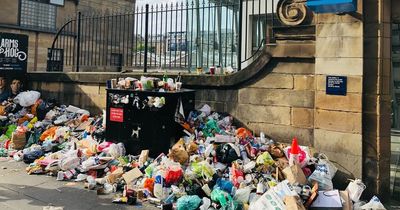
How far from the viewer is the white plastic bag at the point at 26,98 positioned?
10312mm

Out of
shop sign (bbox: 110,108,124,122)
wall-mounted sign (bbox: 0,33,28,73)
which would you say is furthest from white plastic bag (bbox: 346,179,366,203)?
wall-mounted sign (bbox: 0,33,28,73)

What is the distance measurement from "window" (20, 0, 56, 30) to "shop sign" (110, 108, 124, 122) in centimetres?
2034

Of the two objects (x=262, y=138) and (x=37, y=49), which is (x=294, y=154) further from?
(x=37, y=49)

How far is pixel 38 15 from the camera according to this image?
2512 cm

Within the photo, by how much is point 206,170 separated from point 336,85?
240 centimetres

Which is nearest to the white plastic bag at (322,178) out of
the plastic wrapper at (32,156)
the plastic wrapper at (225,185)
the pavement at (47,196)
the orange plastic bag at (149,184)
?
the pavement at (47,196)

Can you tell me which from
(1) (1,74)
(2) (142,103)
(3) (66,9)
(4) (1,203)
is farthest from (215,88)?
(3) (66,9)

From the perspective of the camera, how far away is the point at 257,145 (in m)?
6.29

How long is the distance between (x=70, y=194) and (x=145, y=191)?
117cm

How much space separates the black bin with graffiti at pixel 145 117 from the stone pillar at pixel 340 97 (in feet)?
8.03

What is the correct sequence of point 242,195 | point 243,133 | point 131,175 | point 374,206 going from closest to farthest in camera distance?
point 374,206 → point 242,195 → point 131,175 → point 243,133

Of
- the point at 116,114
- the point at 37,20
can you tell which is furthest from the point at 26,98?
the point at 37,20

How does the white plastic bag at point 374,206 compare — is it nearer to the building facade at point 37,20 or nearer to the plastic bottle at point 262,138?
the plastic bottle at point 262,138

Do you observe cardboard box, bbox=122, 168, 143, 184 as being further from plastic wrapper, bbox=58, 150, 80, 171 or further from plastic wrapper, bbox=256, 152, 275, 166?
plastic wrapper, bbox=256, 152, 275, 166
